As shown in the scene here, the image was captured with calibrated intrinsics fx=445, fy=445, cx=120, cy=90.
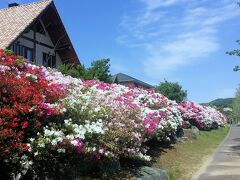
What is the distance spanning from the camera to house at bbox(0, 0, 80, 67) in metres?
25.0

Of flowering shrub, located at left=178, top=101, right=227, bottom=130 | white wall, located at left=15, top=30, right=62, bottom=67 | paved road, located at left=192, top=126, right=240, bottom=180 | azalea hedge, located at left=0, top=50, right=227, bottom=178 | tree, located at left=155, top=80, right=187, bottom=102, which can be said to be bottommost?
paved road, located at left=192, top=126, right=240, bottom=180

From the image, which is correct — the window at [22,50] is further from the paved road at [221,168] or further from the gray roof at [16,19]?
the paved road at [221,168]

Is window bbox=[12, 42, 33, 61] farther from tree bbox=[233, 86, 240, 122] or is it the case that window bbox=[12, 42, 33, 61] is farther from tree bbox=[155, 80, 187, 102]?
tree bbox=[233, 86, 240, 122]

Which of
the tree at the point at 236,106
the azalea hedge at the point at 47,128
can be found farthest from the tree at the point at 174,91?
the tree at the point at 236,106

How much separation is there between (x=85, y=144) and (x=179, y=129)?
12.2 m

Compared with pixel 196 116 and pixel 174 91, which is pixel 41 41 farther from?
pixel 174 91

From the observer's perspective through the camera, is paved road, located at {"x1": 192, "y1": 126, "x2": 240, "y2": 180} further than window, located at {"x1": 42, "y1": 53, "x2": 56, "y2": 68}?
No

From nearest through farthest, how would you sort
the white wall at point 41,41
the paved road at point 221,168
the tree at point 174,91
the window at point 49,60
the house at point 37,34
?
the paved road at point 221,168
the house at point 37,34
the white wall at point 41,41
the window at point 49,60
the tree at point 174,91

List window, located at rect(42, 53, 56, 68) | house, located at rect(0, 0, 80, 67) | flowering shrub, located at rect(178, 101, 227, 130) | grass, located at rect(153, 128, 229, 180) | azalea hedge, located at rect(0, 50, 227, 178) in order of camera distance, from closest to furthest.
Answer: azalea hedge, located at rect(0, 50, 227, 178) → grass, located at rect(153, 128, 229, 180) → house, located at rect(0, 0, 80, 67) → flowering shrub, located at rect(178, 101, 227, 130) → window, located at rect(42, 53, 56, 68)

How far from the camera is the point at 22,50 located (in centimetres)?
2678

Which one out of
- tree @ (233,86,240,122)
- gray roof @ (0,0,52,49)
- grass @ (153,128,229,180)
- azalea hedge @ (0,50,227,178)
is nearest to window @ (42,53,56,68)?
gray roof @ (0,0,52,49)

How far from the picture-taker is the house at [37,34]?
25.0m

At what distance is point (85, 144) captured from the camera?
8133mm

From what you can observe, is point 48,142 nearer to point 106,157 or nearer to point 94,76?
point 106,157
